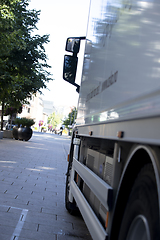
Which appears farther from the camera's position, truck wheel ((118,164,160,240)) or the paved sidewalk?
the paved sidewalk

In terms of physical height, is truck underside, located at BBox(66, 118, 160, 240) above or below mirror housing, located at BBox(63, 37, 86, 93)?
below

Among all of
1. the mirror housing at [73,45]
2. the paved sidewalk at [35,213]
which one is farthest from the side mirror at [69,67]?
the paved sidewalk at [35,213]

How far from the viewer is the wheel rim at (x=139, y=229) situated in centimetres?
145

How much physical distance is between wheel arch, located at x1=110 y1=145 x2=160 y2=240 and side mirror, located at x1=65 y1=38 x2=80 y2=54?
142 inches

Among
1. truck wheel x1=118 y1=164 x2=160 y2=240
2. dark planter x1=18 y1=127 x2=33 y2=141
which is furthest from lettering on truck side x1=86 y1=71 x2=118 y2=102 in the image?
dark planter x1=18 y1=127 x2=33 y2=141

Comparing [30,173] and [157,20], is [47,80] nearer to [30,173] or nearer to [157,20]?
[30,173]

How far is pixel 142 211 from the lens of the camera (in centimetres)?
154

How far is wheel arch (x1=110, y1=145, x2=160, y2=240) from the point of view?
1611 mm

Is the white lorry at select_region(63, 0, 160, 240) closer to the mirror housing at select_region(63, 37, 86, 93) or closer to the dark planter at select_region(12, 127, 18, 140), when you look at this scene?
the mirror housing at select_region(63, 37, 86, 93)

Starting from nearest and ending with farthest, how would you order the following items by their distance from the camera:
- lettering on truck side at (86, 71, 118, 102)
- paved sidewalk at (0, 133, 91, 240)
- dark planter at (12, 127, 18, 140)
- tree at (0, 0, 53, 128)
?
lettering on truck side at (86, 71, 118, 102)
paved sidewalk at (0, 133, 91, 240)
tree at (0, 0, 53, 128)
dark planter at (12, 127, 18, 140)

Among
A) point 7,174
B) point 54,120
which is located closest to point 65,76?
point 7,174

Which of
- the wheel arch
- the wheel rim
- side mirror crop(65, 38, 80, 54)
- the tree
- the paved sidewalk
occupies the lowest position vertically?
the paved sidewalk

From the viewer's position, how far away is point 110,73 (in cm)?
251

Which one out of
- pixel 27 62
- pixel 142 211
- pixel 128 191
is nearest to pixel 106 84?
pixel 128 191
